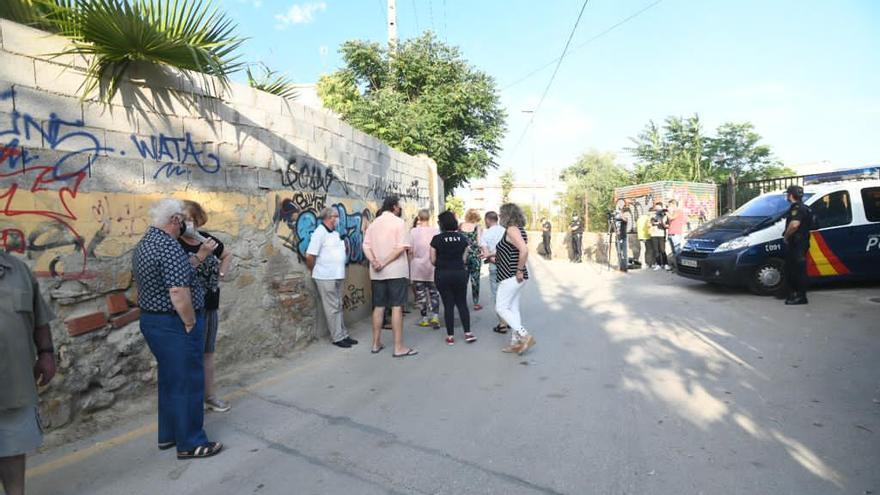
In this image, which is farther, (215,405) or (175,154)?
(175,154)

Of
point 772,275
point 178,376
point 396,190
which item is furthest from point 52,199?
point 772,275

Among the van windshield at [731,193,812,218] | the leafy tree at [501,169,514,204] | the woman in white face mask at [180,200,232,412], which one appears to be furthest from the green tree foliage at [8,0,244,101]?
the leafy tree at [501,169,514,204]

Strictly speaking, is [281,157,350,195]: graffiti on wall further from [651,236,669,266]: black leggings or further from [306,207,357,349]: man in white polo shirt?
[651,236,669,266]: black leggings

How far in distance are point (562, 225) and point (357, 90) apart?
1021cm

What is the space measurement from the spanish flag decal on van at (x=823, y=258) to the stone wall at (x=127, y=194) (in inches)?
318

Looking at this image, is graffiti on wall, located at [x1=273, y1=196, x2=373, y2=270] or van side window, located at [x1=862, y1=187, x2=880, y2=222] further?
van side window, located at [x1=862, y1=187, x2=880, y2=222]

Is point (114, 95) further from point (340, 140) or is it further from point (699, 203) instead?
point (699, 203)

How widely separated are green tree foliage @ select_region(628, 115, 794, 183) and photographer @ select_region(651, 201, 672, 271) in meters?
15.5

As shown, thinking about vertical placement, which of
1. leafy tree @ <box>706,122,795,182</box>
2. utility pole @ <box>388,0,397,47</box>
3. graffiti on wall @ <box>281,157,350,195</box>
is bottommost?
graffiti on wall @ <box>281,157,350,195</box>

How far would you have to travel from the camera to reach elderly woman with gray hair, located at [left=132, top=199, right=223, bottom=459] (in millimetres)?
3148

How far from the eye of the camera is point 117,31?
4.00m

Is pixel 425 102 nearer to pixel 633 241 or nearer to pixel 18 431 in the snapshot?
pixel 633 241

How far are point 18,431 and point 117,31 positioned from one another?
3036 millimetres

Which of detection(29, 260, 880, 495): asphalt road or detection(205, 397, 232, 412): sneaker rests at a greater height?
detection(205, 397, 232, 412): sneaker
